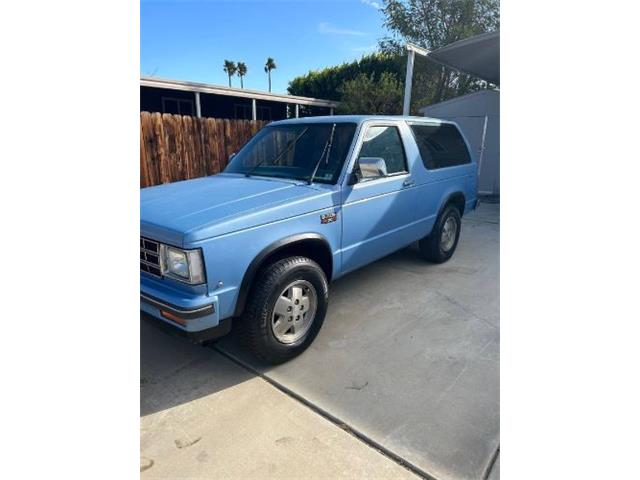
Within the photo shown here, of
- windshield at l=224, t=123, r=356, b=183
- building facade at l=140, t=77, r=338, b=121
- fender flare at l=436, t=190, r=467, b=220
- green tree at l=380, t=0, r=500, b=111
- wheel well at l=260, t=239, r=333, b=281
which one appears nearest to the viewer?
wheel well at l=260, t=239, r=333, b=281

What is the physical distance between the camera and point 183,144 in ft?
28.0

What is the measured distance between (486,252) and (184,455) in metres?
5.06

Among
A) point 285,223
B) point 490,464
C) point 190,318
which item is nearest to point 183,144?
point 285,223

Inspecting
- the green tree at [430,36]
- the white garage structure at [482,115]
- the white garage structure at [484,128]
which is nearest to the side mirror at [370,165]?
the white garage structure at [482,115]

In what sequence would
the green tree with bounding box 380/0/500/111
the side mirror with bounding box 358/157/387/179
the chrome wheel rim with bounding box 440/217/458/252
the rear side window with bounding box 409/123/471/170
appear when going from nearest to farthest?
the side mirror with bounding box 358/157/387/179 → the rear side window with bounding box 409/123/471/170 → the chrome wheel rim with bounding box 440/217/458/252 → the green tree with bounding box 380/0/500/111

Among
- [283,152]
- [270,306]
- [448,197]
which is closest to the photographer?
[270,306]

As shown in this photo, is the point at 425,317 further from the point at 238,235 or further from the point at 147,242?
the point at 147,242

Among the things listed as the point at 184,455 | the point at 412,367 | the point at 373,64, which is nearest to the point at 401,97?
the point at 373,64

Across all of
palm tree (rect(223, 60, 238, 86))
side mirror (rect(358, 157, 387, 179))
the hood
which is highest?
palm tree (rect(223, 60, 238, 86))

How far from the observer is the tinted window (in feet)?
12.4

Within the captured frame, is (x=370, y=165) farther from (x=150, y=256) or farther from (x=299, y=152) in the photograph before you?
(x=150, y=256)

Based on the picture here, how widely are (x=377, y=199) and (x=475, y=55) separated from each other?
24.0 feet

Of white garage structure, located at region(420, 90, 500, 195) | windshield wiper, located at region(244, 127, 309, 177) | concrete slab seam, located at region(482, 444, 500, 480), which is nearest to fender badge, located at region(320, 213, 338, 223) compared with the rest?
windshield wiper, located at region(244, 127, 309, 177)

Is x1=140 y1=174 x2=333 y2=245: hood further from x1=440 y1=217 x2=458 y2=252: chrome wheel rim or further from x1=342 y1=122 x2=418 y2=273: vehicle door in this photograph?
x1=440 y1=217 x2=458 y2=252: chrome wheel rim
